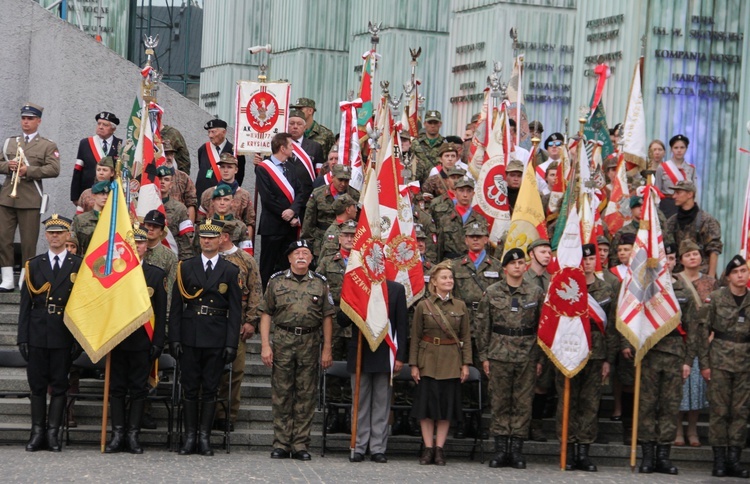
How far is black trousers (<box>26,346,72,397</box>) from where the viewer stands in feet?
42.6

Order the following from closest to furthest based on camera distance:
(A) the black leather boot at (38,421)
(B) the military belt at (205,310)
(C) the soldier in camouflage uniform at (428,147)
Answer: (A) the black leather boot at (38,421), (B) the military belt at (205,310), (C) the soldier in camouflage uniform at (428,147)

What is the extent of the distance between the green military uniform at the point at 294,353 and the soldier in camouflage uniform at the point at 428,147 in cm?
353

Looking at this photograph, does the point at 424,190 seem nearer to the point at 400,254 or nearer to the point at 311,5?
the point at 400,254

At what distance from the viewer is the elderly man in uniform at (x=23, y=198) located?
15570 mm

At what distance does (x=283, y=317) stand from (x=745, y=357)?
415cm

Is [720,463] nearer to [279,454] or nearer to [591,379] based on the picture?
[591,379]

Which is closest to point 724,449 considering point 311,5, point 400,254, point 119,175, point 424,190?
point 400,254

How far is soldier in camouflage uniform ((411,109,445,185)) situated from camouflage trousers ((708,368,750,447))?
4396 mm

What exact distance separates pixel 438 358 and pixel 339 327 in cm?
128

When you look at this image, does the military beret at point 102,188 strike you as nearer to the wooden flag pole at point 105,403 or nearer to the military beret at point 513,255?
the wooden flag pole at point 105,403

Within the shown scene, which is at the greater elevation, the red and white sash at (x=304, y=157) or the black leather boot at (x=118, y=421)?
the red and white sash at (x=304, y=157)

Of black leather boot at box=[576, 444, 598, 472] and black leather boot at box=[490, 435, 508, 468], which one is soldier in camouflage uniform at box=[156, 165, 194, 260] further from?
black leather boot at box=[576, 444, 598, 472]

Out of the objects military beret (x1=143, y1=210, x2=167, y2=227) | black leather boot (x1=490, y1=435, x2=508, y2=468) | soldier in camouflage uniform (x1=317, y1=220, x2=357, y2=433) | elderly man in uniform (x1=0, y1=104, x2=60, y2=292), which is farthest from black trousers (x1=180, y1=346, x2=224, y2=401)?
elderly man in uniform (x1=0, y1=104, x2=60, y2=292)

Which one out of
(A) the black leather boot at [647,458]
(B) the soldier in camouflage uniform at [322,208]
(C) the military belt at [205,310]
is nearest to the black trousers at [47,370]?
(C) the military belt at [205,310]
